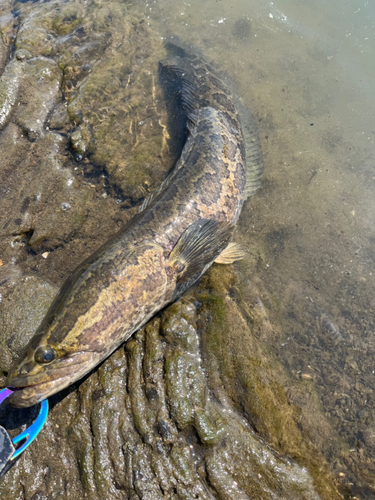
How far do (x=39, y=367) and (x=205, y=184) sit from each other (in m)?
2.62

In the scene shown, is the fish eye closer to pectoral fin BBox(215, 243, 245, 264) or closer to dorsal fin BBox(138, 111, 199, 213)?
dorsal fin BBox(138, 111, 199, 213)

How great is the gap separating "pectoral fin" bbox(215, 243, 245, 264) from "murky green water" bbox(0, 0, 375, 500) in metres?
0.12

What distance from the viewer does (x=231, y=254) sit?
4180mm

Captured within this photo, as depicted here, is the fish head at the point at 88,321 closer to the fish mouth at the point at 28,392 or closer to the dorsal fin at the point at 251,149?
the fish mouth at the point at 28,392

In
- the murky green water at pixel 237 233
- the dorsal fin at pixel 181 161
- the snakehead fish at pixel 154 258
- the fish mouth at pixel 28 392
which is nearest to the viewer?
the fish mouth at pixel 28 392

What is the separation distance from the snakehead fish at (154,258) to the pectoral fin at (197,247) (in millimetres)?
11

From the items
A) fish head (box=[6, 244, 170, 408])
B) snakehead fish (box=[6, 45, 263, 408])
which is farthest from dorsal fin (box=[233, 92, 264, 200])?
fish head (box=[6, 244, 170, 408])

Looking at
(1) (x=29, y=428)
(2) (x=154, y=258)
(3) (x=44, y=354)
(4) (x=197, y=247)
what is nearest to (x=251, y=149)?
(4) (x=197, y=247)

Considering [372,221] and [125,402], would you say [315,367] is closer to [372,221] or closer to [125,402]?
[125,402]

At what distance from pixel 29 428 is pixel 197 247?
2.23 m

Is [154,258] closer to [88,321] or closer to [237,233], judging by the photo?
[88,321]

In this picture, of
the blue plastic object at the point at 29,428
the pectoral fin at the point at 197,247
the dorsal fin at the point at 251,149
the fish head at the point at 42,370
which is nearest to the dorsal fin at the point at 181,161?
the pectoral fin at the point at 197,247

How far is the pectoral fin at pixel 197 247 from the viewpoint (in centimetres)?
347

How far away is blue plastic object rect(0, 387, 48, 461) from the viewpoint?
101 inches
